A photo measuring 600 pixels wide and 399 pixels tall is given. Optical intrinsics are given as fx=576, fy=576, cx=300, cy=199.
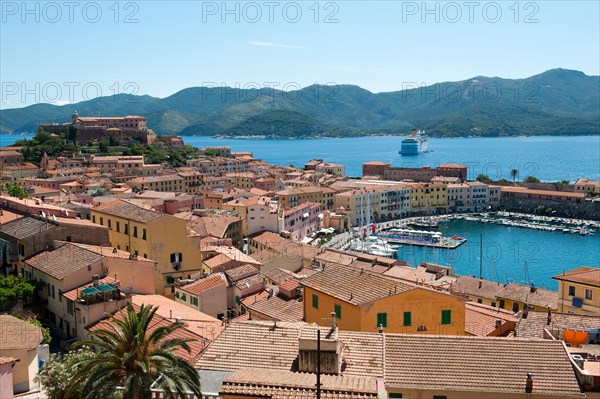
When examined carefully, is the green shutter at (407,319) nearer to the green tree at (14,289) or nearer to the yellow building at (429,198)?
the green tree at (14,289)

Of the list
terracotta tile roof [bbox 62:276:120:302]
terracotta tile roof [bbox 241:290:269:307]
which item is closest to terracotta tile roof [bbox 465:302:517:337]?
terracotta tile roof [bbox 241:290:269:307]

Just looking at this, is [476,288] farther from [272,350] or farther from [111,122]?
[111,122]

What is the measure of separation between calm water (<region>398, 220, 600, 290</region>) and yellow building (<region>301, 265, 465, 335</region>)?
34.8m

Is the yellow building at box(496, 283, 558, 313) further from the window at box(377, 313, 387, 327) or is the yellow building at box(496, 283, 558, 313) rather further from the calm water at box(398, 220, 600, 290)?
the calm water at box(398, 220, 600, 290)

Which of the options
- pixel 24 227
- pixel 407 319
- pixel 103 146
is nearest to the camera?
pixel 407 319

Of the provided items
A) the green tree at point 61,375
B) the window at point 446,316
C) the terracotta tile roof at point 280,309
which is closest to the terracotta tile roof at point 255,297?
the terracotta tile roof at point 280,309

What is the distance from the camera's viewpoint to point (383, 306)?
39.7 ft

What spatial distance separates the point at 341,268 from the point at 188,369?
7.01m

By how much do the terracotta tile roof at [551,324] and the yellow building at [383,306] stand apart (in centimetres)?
242

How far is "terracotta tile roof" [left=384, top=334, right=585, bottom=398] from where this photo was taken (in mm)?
8602

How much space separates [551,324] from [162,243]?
13801 mm

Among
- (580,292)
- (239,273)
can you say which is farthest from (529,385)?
(580,292)

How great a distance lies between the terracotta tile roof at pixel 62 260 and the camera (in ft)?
52.5

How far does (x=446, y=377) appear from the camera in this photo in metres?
8.86
